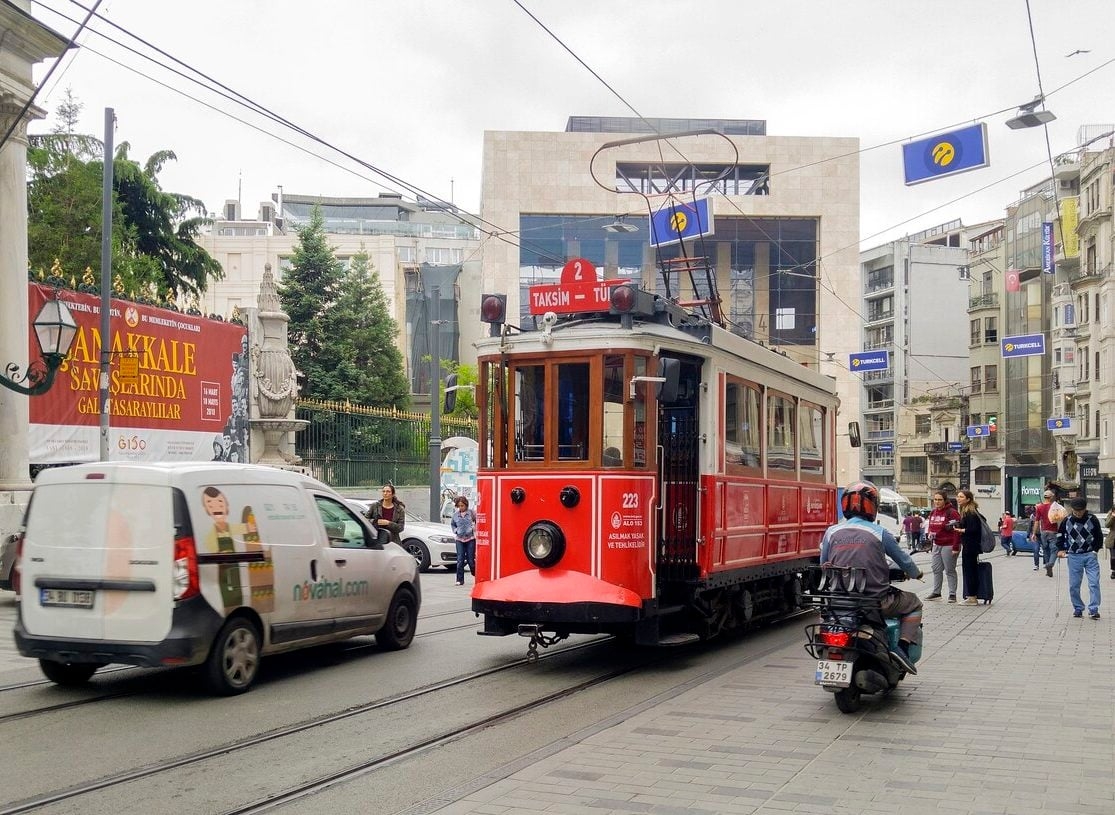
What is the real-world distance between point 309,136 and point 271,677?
714cm

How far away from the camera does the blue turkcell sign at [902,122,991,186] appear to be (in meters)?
16.8

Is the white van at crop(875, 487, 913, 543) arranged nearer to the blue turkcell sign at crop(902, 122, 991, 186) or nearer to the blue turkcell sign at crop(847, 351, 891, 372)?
the blue turkcell sign at crop(847, 351, 891, 372)

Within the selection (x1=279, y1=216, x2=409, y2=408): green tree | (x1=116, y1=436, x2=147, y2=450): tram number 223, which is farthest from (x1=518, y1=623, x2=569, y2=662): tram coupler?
(x1=279, y1=216, x2=409, y2=408): green tree

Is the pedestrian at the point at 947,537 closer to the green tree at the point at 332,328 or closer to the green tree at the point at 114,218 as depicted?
the green tree at the point at 114,218

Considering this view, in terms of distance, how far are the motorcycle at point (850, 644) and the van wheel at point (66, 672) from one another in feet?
19.4

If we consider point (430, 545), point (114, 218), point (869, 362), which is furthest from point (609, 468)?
point (114, 218)

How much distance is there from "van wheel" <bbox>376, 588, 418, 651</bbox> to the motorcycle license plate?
5085 millimetres

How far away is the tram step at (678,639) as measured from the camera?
35.8 feet

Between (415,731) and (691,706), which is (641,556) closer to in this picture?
(691,706)

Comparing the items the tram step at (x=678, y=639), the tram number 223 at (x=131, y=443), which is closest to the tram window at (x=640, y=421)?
the tram step at (x=678, y=639)

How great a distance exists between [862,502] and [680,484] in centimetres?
248

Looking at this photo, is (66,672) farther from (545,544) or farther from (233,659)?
(545,544)

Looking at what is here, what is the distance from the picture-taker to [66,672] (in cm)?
970

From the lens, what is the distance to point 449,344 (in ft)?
271
